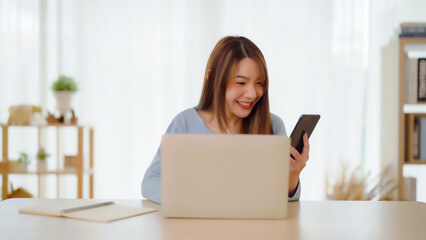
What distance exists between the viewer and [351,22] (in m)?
3.80

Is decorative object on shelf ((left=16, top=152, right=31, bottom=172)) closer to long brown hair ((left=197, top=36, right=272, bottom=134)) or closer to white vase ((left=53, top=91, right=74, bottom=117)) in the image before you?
white vase ((left=53, top=91, right=74, bottom=117))

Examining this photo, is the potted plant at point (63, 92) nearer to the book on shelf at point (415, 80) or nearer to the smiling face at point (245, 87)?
the smiling face at point (245, 87)

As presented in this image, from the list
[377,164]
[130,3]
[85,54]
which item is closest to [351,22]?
[377,164]

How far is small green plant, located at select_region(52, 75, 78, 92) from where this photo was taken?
3.55 meters

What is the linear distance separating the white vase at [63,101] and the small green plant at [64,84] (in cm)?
3

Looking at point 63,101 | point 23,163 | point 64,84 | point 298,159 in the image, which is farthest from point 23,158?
point 298,159

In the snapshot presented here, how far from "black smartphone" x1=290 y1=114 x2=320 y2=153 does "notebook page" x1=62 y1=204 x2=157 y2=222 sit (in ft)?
1.79

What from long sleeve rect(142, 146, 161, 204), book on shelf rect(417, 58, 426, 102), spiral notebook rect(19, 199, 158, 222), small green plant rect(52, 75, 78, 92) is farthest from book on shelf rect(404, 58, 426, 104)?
spiral notebook rect(19, 199, 158, 222)

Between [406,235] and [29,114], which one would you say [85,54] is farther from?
[406,235]

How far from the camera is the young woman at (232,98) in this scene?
6.15 ft

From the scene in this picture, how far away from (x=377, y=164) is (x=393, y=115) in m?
0.51

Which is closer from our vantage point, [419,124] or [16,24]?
[419,124]

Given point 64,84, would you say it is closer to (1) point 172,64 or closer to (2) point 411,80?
(1) point 172,64

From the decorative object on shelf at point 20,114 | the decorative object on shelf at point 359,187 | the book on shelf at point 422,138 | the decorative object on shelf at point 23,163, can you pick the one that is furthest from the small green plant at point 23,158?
the book on shelf at point 422,138
